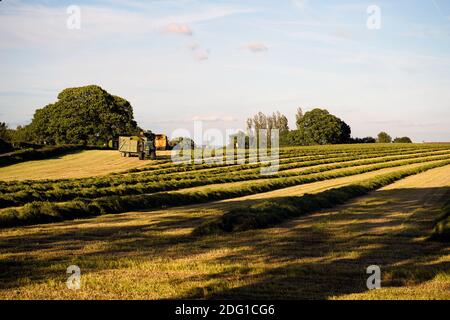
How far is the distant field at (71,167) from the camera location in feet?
133

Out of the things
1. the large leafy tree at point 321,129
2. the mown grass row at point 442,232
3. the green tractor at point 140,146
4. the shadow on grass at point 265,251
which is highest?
the large leafy tree at point 321,129

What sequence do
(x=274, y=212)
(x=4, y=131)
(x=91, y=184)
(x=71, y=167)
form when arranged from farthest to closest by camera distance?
(x=4, y=131), (x=71, y=167), (x=91, y=184), (x=274, y=212)

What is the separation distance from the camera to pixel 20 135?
88.0 m

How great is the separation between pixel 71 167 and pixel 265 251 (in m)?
37.9

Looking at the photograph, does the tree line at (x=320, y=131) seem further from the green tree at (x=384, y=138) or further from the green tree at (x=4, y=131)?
the green tree at (x=4, y=131)

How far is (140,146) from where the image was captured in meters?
50.2

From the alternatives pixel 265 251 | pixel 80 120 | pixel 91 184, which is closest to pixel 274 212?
pixel 265 251

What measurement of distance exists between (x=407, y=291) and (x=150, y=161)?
39.9m

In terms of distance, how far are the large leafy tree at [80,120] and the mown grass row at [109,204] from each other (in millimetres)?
50455

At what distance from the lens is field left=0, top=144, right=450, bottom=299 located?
9.16 meters

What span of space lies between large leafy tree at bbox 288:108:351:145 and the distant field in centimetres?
6391

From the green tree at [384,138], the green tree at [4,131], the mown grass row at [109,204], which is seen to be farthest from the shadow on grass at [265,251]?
the green tree at [384,138]

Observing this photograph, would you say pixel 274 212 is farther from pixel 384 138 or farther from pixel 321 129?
pixel 384 138

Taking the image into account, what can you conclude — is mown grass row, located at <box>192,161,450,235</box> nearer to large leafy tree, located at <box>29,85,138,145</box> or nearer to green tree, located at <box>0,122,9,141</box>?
large leafy tree, located at <box>29,85,138,145</box>
